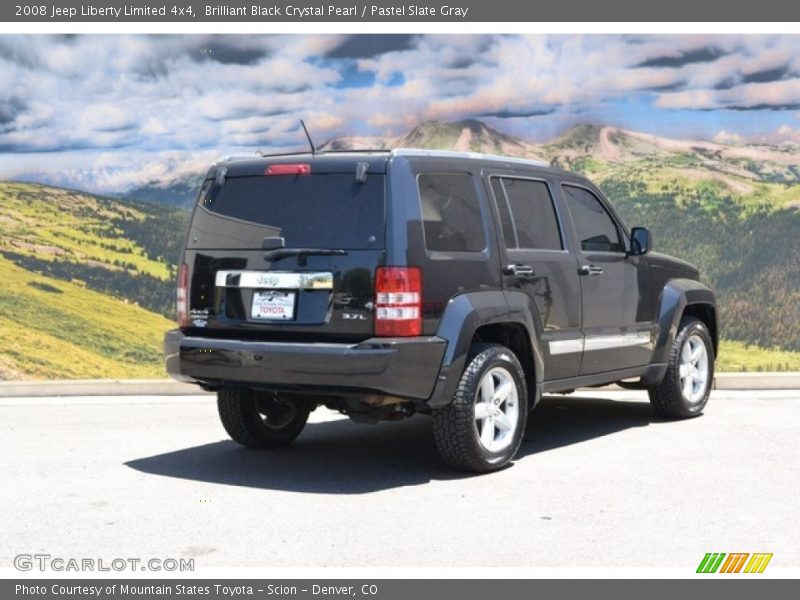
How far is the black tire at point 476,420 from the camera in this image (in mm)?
7465

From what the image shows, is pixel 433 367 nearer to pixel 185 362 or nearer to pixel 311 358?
pixel 311 358

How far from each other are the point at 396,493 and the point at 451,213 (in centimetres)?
178

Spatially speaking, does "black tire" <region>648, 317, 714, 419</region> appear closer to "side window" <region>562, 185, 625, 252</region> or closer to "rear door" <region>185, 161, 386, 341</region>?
"side window" <region>562, 185, 625, 252</region>

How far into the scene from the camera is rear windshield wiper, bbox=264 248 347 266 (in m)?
7.27

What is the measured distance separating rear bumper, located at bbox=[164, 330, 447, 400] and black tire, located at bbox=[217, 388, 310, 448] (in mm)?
942

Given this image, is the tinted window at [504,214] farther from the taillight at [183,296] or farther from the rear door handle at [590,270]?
the taillight at [183,296]

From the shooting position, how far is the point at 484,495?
278 inches

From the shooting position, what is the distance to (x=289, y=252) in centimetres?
738

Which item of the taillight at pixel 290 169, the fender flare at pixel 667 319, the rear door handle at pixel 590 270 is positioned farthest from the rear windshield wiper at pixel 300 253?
the fender flare at pixel 667 319

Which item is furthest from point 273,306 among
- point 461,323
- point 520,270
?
point 520,270

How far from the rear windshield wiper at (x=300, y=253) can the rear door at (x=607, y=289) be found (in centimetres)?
225

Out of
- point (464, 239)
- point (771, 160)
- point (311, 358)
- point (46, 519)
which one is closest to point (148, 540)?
point (46, 519)

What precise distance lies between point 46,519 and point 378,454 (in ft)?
8.95

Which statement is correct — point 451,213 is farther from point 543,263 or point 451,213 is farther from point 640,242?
point 640,242
